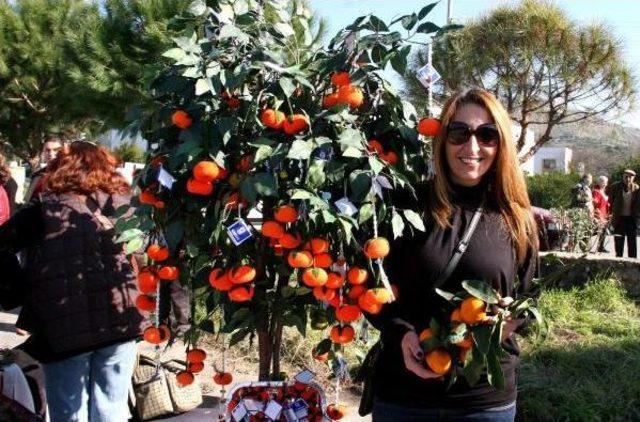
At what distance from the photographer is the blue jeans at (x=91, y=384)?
8.37ft

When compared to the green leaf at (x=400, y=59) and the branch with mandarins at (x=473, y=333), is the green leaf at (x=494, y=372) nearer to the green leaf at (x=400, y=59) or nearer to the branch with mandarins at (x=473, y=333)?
the branch with mandarins at (x=473, y=333)

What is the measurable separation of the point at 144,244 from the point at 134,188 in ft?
0.61

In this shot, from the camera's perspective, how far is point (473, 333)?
158 centimetres

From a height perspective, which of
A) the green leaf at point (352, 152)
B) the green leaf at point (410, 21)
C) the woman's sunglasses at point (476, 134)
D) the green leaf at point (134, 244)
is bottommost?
the green leaf at point (134, 244)

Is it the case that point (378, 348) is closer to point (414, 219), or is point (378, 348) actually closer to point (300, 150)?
point (414, 219)

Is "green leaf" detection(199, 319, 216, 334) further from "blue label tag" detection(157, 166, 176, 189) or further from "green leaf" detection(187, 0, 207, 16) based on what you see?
"green leaf" detection(187, 0, 207, 16)

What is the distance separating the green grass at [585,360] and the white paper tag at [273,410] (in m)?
1.72

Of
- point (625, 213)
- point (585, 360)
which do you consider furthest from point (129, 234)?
point (625, 213)

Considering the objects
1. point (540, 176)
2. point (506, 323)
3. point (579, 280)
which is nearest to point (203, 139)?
point (506, 323)

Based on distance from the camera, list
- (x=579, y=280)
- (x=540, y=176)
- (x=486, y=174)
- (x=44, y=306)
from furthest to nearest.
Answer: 1. (x=540, y=176)
2. (x=579, y=280)
3. (x=44, y=306)
4. (x=486, y=174)

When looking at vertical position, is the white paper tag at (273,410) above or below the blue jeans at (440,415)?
below

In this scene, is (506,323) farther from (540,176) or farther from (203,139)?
(540,176)

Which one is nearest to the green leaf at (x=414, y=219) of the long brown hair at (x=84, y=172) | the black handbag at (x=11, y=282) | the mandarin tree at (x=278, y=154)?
the mandarin tree at (x=278, y=154)

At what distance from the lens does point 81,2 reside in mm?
15203
